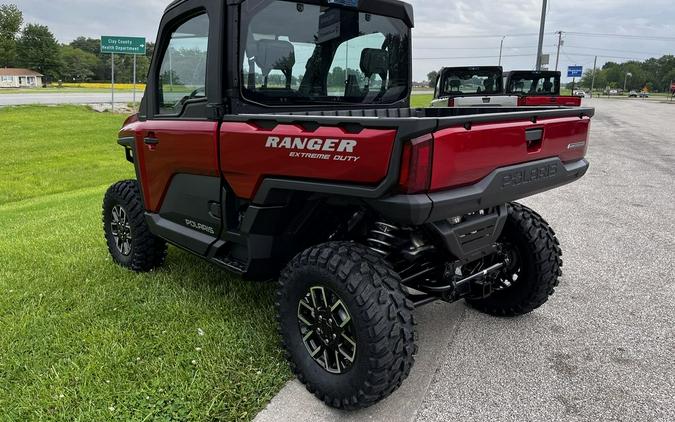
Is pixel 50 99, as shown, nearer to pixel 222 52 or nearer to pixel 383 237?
pixel 222 52

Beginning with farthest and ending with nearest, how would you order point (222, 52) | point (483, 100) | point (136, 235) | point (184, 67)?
1. point (483, 100)
2. point (136, 235)
3. point (184, 67)
4. point (222, 52)

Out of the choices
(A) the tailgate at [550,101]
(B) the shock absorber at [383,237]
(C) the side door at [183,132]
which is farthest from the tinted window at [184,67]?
(A) the tailgate at [550,101]

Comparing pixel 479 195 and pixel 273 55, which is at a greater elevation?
pixel 273 55

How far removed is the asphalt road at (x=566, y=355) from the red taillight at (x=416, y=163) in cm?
124

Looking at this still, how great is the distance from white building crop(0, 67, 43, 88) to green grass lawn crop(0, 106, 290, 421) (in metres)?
85.3

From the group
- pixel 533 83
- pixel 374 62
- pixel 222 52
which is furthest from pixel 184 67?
pixel 533 83

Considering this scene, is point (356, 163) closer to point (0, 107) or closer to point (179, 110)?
point (179, 110)

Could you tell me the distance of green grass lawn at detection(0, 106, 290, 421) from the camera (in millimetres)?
2801

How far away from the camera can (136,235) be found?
448 centimetres

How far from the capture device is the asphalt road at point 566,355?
281 centimetres

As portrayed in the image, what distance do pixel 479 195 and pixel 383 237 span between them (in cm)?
68

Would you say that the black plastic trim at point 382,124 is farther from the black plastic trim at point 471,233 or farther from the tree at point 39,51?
the tree at point 39,51

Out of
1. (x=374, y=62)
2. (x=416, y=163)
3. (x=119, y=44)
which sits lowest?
(x=416, y=163)

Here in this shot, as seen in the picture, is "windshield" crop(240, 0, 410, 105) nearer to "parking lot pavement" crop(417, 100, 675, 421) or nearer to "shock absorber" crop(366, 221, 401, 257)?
"shock absorber" crop(366, 221, 401, 257)
